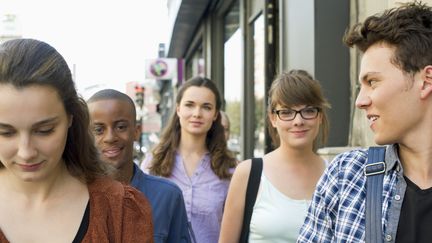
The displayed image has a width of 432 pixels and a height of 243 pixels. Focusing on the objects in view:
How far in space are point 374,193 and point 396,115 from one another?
0.86ft

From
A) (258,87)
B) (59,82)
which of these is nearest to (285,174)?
(59,82)

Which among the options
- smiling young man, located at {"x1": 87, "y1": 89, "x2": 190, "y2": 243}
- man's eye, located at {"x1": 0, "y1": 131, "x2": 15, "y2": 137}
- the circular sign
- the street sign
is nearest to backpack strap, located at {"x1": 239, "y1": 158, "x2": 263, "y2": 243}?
smiling young man, located at {"x1": 87, "y1": 89, "x2": 190, "y2": 243}

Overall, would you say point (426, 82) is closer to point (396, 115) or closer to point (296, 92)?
point (396, 115)

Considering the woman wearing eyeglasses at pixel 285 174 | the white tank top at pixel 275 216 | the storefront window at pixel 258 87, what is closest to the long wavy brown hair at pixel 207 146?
the woman wearing eyeglasses at pixel 285 174

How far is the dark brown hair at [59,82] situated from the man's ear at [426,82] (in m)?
1.12

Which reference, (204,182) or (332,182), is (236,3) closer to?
(204,182)

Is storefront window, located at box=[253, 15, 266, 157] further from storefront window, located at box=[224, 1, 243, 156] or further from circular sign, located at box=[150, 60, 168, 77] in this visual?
circular sign, located at box=[150, 60, 168, 77]

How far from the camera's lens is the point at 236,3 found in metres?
9.95

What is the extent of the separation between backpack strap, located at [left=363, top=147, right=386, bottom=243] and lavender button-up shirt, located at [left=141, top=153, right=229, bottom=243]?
198cm

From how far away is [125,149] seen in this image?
2611mm

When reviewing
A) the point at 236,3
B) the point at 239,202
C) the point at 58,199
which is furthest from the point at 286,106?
the point at 236,3

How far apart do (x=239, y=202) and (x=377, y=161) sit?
1206 mm

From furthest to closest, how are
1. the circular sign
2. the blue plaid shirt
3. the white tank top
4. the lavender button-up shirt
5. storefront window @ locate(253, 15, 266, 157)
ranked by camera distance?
the circular sign, storefront window @ locate(253, 15, 266, 157), the lavender button-up shirt, the white tank top, the blue plaid shirt

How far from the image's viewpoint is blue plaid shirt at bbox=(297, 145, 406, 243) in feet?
5.70
